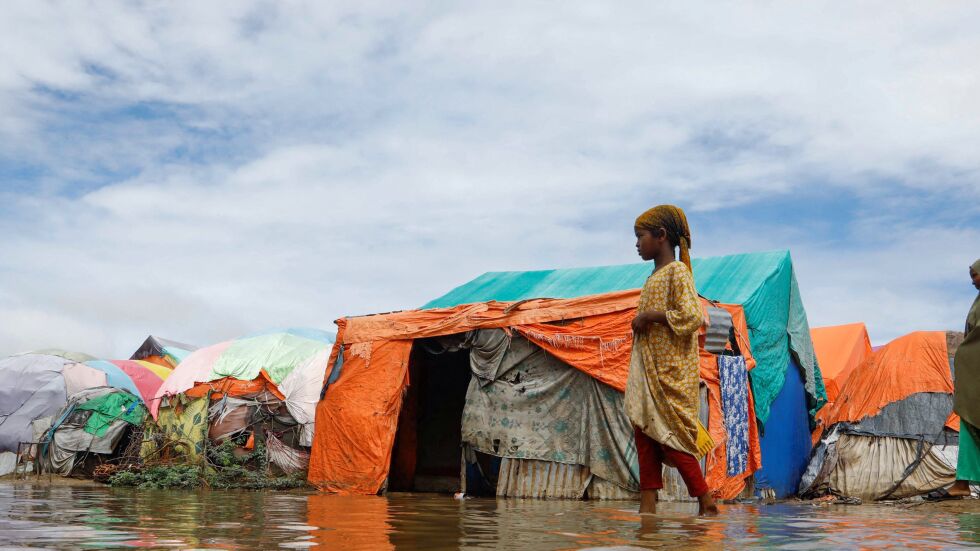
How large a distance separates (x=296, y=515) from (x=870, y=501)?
8.40 m

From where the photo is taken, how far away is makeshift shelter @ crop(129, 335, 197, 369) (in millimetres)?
25225

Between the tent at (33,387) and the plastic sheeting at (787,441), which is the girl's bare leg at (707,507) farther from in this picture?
the tent at (33,387)

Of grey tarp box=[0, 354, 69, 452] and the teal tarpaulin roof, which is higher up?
the teal tarpaulin roof

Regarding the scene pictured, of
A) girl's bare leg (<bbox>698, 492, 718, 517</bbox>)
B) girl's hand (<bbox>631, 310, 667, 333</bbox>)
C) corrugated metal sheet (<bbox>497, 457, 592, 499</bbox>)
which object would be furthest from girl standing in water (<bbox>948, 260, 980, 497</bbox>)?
corrugated metal sheet (<bbox>497, 457, 592, 499</bbox>)

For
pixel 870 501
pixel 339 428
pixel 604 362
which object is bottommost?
pixel 870 501

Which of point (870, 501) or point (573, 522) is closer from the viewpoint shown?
point (573, 522)

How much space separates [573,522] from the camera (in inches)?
167

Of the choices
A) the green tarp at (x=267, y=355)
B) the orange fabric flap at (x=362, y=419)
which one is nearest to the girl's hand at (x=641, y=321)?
the orange fabric flap at (x=362, y=419)

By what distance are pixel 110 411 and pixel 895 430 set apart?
13991 millimetres

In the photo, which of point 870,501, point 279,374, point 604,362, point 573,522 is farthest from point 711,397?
point 279,374

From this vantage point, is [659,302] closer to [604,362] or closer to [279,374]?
[604,362]

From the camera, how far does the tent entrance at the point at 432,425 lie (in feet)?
38.4

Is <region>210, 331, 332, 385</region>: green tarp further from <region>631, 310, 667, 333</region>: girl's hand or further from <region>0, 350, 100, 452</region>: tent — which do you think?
<region>631, 310, 667, 333</region>: girl's hand

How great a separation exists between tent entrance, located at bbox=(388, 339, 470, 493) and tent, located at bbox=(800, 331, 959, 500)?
479 cm
